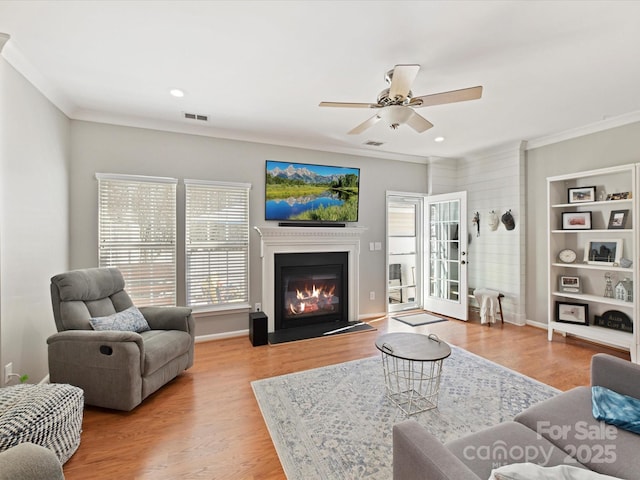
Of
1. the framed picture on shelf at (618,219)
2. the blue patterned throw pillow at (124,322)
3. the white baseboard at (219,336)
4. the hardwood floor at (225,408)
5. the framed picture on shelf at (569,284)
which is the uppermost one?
the framed picture on shelf at (618,219)

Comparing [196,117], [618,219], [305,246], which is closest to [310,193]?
[305,246]

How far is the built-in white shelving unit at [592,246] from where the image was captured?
11.1 feet

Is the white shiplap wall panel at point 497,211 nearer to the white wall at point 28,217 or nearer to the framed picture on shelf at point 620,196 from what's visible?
the framed picture on shelf at point 620,196

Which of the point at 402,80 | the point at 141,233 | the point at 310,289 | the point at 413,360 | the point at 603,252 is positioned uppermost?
the point at 402,80

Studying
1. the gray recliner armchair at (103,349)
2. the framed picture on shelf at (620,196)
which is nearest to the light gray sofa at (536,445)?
the gray recliner armchair at (103,349)

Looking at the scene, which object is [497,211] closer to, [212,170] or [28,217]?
[212,170]

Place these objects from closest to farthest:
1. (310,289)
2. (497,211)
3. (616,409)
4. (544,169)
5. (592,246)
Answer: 1. (616,409)
2. (592,246)
3. (544,169)
4. (310,289)
5. (497,211)

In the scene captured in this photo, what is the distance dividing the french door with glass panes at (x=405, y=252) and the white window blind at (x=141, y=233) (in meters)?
3.47

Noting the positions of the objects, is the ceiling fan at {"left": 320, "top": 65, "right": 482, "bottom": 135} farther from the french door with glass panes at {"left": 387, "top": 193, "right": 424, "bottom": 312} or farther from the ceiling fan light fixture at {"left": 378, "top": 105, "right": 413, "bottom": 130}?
the french door with glass panes at {"left": 387, "top": 193, "right": 424, "bottom": 312}

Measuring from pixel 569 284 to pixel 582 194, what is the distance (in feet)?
3.79

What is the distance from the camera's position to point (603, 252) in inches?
146

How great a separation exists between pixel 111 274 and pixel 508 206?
5.35m

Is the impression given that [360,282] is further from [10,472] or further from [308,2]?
[10,472]

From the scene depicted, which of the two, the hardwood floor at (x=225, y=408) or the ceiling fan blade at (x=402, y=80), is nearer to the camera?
the hardwood floor at (x=225, y=408)
